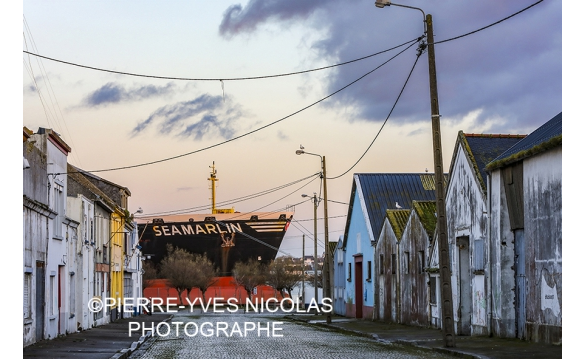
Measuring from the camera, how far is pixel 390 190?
43.8 metres

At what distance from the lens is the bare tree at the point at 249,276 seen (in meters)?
90.9

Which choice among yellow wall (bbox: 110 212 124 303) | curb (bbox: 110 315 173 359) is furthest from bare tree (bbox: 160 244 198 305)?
curb (bbox: 110 315 173 359)

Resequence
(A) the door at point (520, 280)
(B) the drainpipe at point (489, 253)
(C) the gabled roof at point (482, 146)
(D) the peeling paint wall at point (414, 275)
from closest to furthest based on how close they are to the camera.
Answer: (A) the door at point (520, 280), (B) the drainpipe at point (489, 253), (C) the gabled roof at point (482, 146), (D) the peeling paint wall at point (414, 275)

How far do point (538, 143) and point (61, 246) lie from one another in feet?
53.7

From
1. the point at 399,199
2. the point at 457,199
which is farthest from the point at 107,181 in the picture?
the point at 457,199

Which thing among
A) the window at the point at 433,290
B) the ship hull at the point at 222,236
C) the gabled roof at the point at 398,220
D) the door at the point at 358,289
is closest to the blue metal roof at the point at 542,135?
the window at the point at 433,290

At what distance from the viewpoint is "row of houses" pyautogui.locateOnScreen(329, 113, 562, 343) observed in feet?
60.6

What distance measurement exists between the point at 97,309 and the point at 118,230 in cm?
903

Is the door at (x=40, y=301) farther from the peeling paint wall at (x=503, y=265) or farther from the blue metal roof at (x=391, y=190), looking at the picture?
the blue metal roof at (x=391, y=190)

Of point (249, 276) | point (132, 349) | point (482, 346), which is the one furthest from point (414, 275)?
point (249, 276)

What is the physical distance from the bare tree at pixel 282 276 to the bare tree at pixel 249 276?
109 centimetres

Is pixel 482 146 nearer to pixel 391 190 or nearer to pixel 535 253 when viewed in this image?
pixel 535 253

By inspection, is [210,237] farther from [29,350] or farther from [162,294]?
[29,350]

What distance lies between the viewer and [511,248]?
70.5ft
